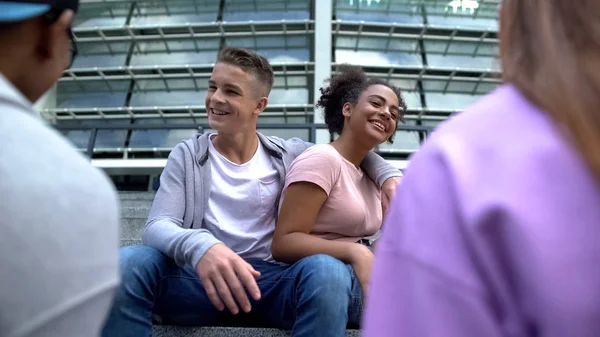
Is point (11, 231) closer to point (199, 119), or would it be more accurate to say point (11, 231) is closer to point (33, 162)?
point (33, 162)

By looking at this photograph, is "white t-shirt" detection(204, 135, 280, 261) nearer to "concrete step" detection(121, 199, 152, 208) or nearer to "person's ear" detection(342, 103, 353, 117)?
"person's ear" detection(342, 103, 353, 117)

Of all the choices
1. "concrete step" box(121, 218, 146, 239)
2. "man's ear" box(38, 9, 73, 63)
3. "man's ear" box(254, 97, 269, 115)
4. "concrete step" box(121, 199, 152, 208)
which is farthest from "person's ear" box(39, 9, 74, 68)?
"concrete step" box(121, 199, 152, 208)

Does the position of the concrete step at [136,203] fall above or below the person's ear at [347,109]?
below

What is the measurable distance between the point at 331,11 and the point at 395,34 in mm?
1036

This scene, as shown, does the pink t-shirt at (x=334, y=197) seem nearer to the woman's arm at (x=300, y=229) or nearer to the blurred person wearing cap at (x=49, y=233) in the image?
the woman's arm at (x=300, y=229)


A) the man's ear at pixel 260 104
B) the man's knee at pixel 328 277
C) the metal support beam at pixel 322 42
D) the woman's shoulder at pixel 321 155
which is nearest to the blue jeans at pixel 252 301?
the man's knee at pixel 328 277

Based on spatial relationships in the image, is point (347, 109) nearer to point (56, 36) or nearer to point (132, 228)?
point (56, 36)

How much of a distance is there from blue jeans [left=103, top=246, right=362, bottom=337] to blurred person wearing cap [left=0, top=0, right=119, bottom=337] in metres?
0.67

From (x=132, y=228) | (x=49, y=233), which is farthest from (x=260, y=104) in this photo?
(x=132, y=228)

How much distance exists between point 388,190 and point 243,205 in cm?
37

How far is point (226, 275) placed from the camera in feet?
2.88

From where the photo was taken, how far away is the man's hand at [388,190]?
1.22 metres

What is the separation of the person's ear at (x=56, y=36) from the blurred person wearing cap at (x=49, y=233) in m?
0.11

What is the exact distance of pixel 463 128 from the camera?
0.99 feet
